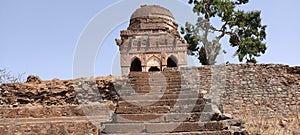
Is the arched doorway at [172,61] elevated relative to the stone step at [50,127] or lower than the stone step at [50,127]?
elevated

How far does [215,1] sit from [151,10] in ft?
15.8

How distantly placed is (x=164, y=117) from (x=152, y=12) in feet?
57.5

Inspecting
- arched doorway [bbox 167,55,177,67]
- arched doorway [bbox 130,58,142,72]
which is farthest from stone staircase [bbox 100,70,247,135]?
arched doorway [bbox 130,58,142,72]

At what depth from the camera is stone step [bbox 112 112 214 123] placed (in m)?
5.29

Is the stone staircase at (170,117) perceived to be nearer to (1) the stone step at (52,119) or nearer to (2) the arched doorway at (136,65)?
(1) the stone step at (52,119)

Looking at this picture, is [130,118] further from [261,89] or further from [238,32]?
[238,32]

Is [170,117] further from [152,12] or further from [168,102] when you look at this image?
[152,12]

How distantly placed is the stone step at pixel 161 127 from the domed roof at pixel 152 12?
17339 millimetres

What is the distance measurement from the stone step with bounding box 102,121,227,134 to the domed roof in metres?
17.3

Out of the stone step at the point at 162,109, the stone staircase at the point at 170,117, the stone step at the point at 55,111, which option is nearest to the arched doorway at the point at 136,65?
the stone step at the point at 55,111

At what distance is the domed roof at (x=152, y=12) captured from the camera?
2211cm

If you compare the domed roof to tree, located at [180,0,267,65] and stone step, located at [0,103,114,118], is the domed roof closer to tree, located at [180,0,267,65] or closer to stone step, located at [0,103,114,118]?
tree, located at [180,0,267,65]

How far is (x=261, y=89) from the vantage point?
9.70 metres

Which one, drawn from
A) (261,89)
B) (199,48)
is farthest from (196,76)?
(199,48)
